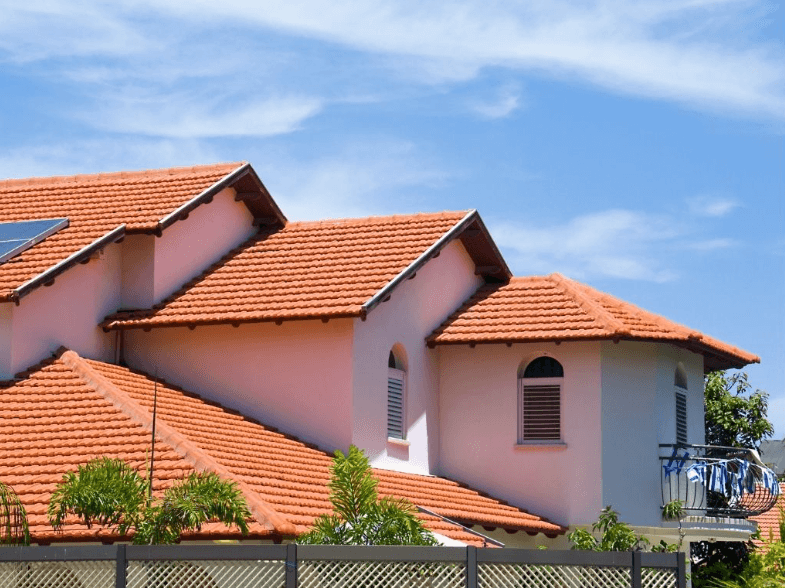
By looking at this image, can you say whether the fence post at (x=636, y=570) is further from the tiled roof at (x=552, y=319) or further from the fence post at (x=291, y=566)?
the tiled roof at (x=552, y=319)

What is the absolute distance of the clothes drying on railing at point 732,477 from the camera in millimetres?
29125

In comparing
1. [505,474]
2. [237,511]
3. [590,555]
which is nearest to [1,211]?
[505,474]

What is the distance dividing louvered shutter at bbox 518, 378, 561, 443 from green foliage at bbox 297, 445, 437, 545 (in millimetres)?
10931

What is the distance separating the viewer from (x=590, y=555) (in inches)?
635

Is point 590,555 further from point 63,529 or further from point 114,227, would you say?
point 114,227

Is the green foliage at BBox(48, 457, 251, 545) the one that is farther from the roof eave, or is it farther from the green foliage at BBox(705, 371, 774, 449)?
the green foliage at BBox(705, 371, 774, 449)

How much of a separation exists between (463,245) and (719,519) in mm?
7804

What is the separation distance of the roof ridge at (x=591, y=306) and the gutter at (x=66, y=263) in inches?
358

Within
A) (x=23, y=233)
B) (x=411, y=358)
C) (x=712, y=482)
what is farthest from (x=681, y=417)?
(x=23, y=233)

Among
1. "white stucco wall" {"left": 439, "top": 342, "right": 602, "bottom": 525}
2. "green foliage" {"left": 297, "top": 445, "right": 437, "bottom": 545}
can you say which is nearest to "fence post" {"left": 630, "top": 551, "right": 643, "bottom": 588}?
"green foliage" {"left": 297, "top": 445, "right": 437, "bottom": 545}

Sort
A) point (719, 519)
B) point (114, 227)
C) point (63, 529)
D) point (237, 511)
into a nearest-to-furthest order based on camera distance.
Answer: point (237, 511) < point (63, 529) < point (114, 227) < point (719, 519)

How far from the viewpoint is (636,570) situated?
16141 millimetres

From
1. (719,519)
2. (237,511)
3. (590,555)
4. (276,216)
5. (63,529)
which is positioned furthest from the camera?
(276,216)

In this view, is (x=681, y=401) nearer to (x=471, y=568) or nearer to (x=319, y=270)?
(x=319, y=270)
